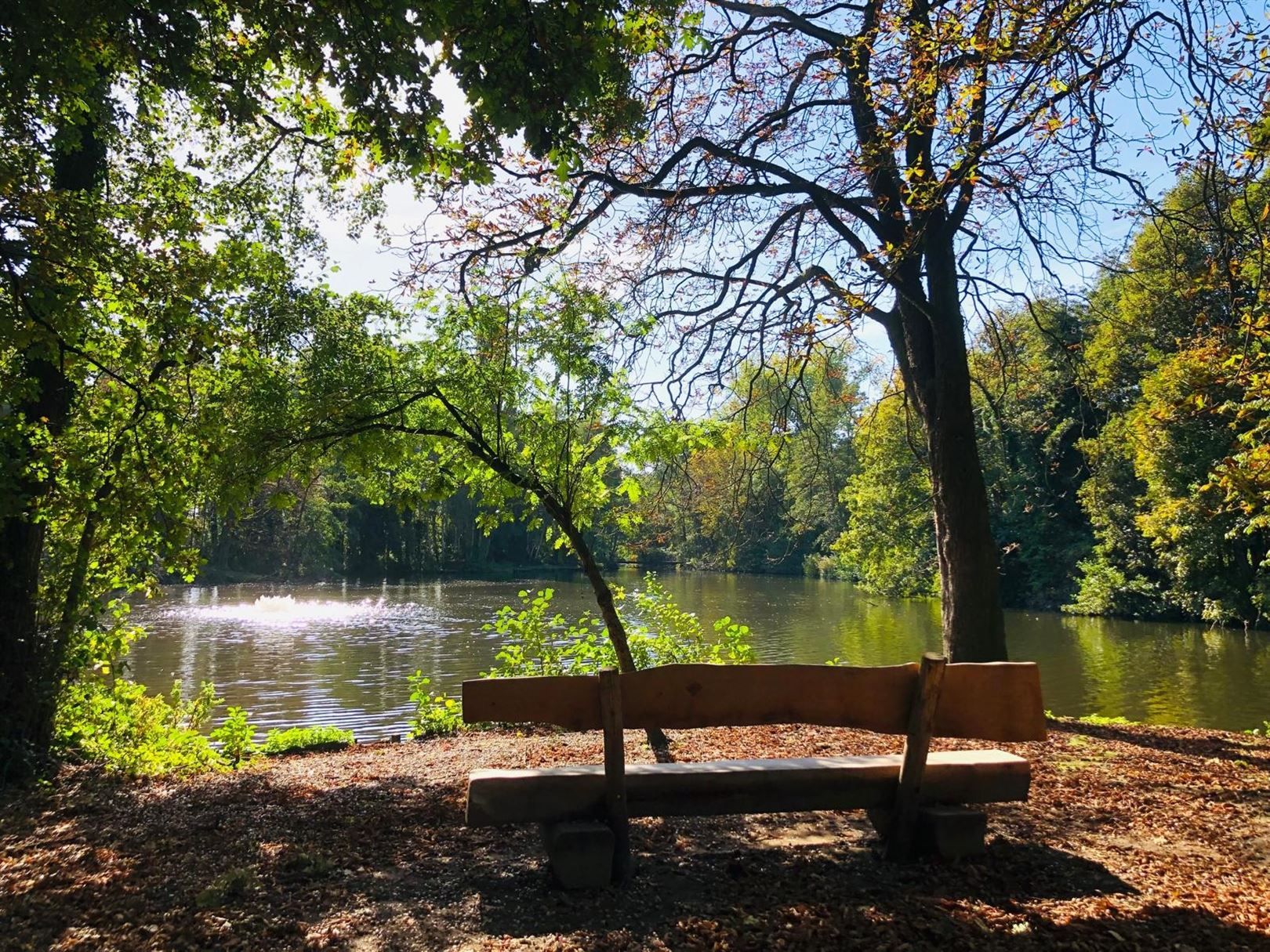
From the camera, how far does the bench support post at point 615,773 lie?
2984 millimetres

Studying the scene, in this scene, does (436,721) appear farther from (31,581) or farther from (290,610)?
(290,610)

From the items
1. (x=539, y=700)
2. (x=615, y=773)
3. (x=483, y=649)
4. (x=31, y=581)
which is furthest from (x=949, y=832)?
(x=483, y=649)

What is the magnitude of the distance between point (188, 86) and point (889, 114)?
4350mm

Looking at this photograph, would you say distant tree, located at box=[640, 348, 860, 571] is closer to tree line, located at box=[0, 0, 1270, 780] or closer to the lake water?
tree line, located at box=[0, 0, 1270, 780]

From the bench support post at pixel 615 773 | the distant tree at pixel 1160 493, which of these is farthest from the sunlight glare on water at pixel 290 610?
the bench support post at pixel 615 773

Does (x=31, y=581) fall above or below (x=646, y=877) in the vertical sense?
above

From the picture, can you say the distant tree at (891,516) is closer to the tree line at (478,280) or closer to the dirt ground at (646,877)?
the tree line at (478,280)

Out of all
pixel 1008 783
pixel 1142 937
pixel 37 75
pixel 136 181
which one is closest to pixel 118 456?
pixel 37 75

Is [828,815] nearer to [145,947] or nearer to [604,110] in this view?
[145,947]

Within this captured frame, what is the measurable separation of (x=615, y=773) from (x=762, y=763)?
0.67 metres

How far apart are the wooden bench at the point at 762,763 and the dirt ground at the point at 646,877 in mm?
202

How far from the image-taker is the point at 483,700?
9.75 feet

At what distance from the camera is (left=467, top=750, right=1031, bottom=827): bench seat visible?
3.01 m

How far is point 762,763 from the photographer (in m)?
3.34
